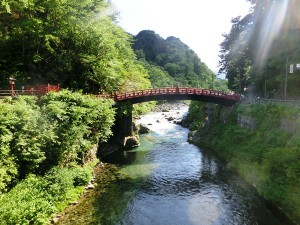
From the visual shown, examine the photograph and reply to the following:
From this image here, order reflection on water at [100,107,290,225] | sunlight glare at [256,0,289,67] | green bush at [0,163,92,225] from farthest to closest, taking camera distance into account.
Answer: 1. sunlight glare at [256,0,289,67]
2. reflection on water at [100,107,290,225]
3. green bush at [0,163,92,225]

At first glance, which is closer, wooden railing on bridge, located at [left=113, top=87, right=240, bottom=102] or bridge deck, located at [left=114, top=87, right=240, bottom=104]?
wooden railing on bridge, located at [left=113, top=87, right=240, bottom=102]

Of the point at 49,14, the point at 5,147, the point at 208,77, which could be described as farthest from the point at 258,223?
the point at 208,77

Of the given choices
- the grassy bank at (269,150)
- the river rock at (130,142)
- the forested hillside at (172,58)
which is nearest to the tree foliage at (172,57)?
the forested hillside at (172,58)

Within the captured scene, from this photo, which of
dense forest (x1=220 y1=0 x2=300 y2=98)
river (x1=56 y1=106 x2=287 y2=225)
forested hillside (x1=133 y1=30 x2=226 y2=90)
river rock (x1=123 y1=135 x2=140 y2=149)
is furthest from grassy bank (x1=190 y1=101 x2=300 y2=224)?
forested hillside (x1=133 y1=30 x2=226 y2=90)

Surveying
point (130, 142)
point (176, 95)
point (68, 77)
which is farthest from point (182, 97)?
point (68, 77)

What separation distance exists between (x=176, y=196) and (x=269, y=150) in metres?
10.9

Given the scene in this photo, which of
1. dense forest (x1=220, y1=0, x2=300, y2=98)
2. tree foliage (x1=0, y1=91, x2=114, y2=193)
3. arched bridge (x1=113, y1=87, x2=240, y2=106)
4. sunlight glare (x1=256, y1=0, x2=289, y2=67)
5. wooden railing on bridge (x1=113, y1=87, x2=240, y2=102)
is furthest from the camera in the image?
arched bridge (x1=113, y1=87, x2=240, y2=106)

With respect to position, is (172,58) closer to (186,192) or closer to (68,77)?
(68,77)

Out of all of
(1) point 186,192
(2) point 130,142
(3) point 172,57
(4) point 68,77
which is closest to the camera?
(1) point 186,192

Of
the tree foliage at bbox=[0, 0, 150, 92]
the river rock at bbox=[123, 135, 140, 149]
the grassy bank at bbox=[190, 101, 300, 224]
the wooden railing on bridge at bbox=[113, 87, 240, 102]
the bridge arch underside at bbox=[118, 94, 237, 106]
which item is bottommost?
the river rock at bbox=[123, 135, 140, 149]

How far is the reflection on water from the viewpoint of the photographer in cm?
2047

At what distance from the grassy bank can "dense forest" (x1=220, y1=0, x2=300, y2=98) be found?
20.2 feet

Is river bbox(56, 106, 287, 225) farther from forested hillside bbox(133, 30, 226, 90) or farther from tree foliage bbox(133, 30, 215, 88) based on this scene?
tree foliage bbox(133, 30, 215, 88)

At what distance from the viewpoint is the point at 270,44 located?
39.0 meters
